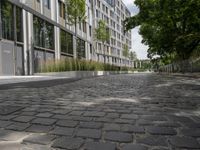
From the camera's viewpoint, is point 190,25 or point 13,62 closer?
point 13,62

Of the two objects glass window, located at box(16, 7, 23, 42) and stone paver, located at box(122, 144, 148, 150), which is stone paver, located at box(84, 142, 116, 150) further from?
glass window, located at box(16, 7, 23, 42)

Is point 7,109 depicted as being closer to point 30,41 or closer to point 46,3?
point 30,41

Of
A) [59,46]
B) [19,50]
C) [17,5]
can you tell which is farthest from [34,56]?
[59,46]

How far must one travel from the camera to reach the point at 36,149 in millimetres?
2654

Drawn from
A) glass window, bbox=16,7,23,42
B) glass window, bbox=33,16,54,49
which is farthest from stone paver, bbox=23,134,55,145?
glass window, bbox=33,16,54,49

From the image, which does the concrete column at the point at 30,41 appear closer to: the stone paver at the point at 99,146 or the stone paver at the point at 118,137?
the stone paver at the point at 118,137

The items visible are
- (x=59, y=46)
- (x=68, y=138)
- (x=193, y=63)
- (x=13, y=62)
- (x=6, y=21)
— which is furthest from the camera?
(x=59, y=46)

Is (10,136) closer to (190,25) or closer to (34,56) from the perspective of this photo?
(34,56)

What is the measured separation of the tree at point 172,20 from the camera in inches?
833

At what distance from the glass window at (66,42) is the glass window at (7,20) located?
10519 millimetres

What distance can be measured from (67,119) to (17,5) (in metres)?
18.6

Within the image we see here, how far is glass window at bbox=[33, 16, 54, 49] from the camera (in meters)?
24.0

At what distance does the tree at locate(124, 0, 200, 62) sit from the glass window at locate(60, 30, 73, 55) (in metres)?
7.46

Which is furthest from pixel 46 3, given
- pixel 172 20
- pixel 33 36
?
pixel 172 20
